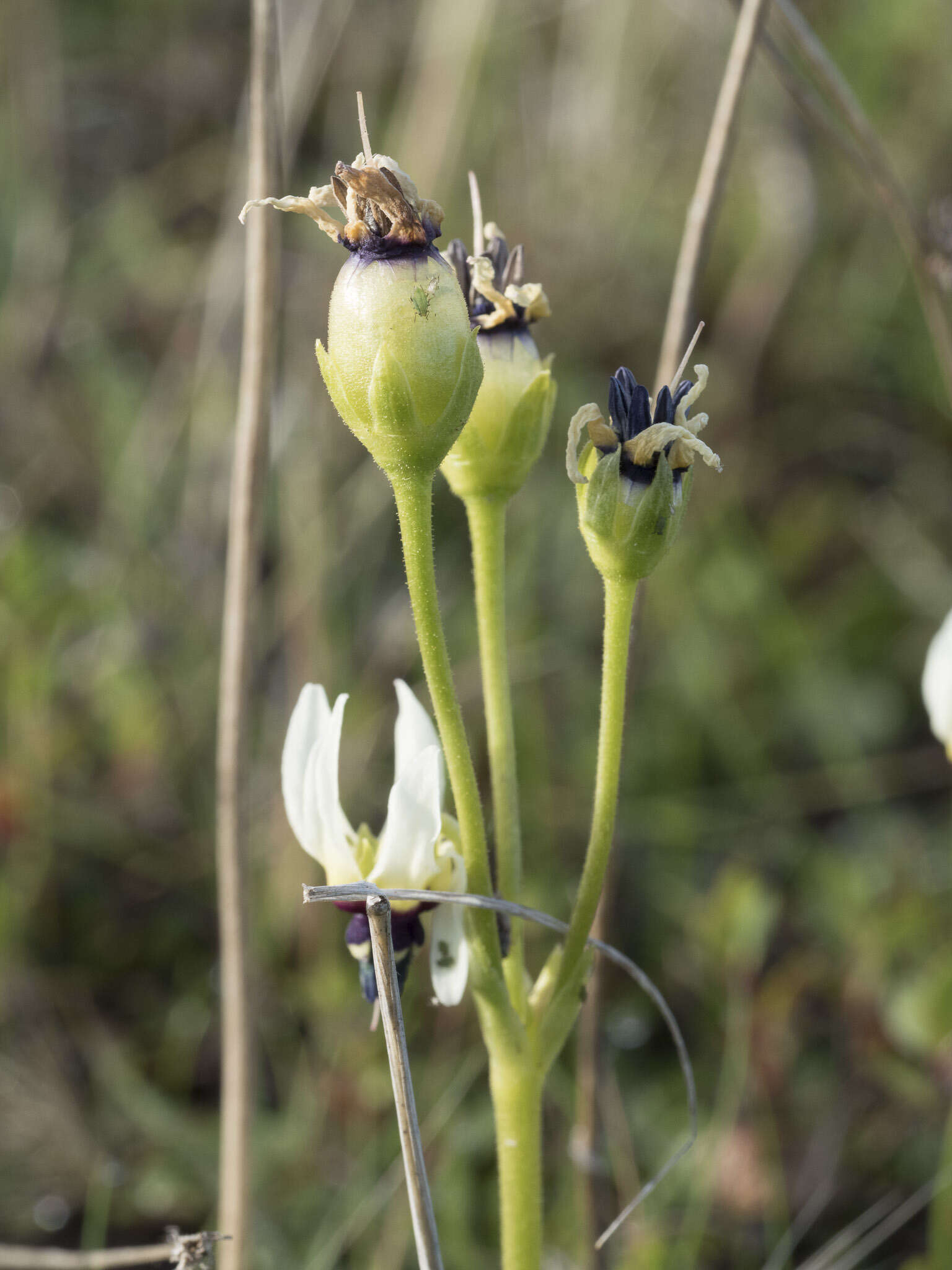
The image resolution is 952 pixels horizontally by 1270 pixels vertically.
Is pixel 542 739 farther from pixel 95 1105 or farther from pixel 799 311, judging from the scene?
pixel 799 311

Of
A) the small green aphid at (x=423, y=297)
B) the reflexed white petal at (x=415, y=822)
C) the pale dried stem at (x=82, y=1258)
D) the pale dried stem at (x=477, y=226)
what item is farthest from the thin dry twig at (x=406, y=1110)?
the pale dried stem at (x=477, y=226)

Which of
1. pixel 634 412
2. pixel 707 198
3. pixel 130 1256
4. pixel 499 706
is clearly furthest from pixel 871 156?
pixel 130 1256

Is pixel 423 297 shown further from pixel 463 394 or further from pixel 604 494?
pixel 604 494

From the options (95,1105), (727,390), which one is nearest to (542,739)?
(95,1105)

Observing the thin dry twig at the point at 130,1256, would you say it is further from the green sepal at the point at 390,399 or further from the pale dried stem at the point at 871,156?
the pale dried stem at the point at 871,156

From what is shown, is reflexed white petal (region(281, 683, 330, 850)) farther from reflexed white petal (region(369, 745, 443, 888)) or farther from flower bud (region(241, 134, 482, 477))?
flower bud (region(241, 134, 482, 477))

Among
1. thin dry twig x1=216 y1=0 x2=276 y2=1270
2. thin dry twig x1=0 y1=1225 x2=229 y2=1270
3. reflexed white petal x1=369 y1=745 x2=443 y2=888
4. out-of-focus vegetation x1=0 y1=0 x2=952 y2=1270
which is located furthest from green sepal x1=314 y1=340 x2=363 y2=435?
thin dry twig x1=0 y1=1225 x2=229 y2=1270
